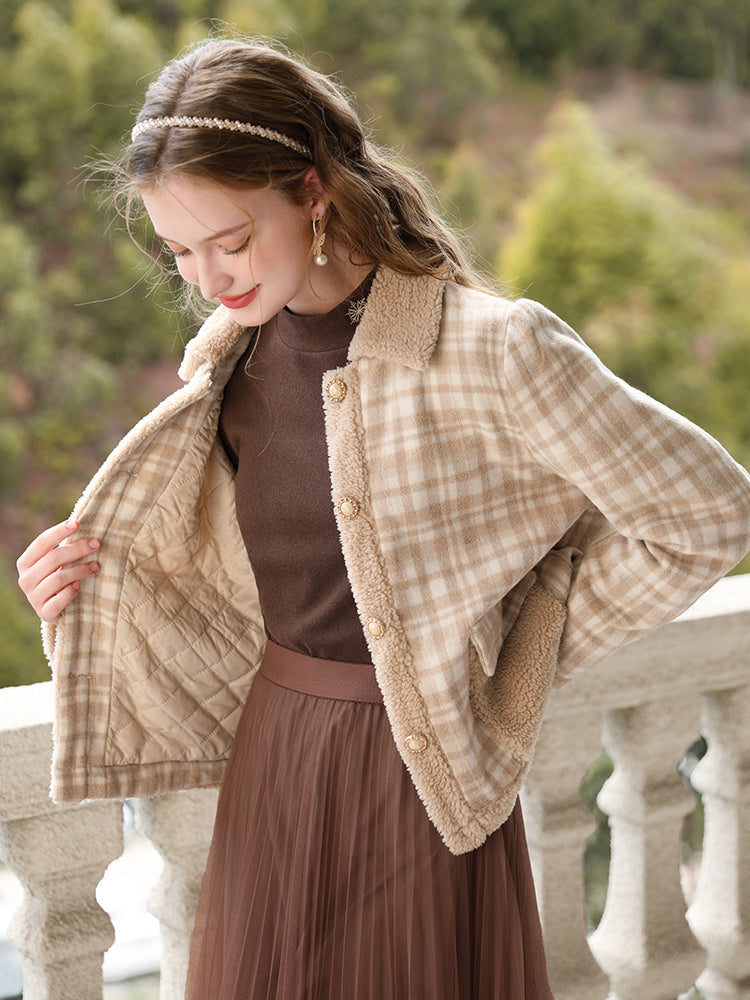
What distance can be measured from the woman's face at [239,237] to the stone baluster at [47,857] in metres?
0.43

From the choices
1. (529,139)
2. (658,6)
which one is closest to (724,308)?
(529,139)

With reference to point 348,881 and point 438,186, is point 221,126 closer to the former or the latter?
point 348,881

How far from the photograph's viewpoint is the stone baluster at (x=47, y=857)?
1082mm

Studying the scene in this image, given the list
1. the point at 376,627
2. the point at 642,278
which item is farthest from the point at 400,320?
the point at 642,278

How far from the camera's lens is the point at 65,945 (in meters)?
1.12

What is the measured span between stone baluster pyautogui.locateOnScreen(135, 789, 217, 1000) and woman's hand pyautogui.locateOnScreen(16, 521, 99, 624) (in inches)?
9.5

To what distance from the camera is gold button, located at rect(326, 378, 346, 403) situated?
3.32ft

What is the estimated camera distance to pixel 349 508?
991 mm

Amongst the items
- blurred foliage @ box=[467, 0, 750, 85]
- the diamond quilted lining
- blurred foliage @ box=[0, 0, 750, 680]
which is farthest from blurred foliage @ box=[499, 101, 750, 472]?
the diamond quilted lining

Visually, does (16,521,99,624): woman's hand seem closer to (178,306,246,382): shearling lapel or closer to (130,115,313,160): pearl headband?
(178,306,246,382): shearling lapel

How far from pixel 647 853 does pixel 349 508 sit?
1.96 feet

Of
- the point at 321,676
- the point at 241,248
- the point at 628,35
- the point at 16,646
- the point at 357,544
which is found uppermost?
the point at 628,35

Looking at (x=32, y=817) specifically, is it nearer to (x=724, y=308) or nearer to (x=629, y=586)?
(x=629, y=586)

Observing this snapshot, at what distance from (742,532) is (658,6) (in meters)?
23.4
